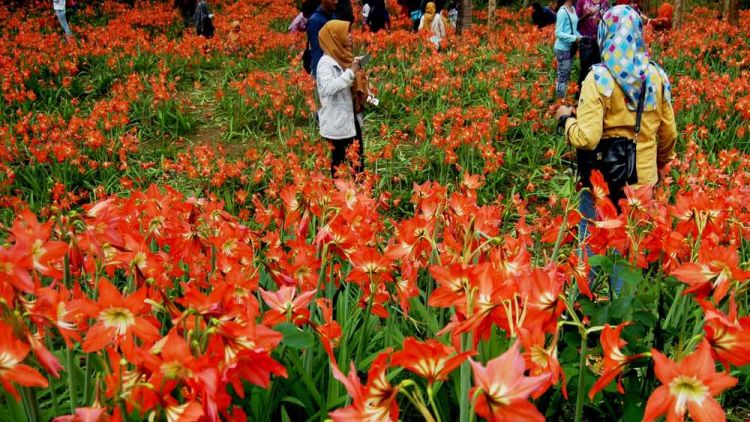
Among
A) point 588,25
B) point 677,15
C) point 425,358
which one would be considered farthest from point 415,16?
point 425,358

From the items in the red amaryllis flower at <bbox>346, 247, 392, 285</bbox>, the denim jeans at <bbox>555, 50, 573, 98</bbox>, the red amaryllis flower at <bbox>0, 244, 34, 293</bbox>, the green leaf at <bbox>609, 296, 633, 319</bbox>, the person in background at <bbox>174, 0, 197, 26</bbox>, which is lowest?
the denim jeans at <bbox>555, 50, 573, 98</bbox>

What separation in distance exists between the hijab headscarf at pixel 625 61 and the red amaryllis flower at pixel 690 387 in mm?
2383

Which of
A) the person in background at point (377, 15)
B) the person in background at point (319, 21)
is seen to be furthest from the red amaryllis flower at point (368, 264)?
the person in background at point (377, 15)

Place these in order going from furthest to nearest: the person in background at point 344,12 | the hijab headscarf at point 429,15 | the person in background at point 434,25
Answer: the hijab headscarf at point 429,15
the person in background at point 434,25
the person in background at point 344,12

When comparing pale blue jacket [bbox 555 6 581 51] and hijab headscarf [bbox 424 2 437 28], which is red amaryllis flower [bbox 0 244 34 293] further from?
hijab headscarf [bbox 424 2 437 28]

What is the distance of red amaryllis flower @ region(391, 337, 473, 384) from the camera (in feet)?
3.40

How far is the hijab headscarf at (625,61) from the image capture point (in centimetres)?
308

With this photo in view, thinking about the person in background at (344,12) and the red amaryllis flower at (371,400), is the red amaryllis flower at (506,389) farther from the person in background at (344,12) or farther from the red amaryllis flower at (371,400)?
the person in background at (344,12)

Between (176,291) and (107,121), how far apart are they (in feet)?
16.8

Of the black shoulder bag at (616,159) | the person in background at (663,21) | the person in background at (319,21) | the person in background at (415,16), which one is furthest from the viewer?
the person in background at (415,16)

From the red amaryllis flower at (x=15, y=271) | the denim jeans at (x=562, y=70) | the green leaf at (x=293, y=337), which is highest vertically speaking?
the red amaryllis flower at (x=15, y=271)

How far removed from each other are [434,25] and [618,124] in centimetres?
842

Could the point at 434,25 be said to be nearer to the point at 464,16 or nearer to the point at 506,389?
the point at 464,16

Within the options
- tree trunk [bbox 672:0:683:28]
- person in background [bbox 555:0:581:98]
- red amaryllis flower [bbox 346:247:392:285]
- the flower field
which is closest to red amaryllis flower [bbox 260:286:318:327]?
the flower field
